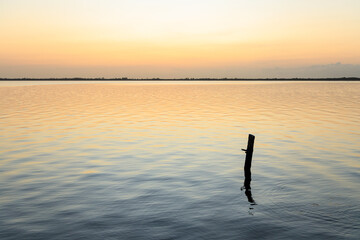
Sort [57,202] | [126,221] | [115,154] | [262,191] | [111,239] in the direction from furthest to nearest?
[115,154] < [262,191] < [57,202] < [126,221] < [111,239]

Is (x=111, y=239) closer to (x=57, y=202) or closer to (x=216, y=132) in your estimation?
(x=57, y=202)

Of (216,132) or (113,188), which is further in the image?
(216,132)

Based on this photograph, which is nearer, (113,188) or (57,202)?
(57,202)

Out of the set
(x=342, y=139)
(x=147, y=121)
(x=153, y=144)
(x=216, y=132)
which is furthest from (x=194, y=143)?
(x=147, y=121)

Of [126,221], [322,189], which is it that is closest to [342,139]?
[322,189]

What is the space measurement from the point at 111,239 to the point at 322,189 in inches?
399

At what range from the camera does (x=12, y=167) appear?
21.0 metres

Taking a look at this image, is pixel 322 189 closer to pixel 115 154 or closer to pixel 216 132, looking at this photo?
pixel 115 154

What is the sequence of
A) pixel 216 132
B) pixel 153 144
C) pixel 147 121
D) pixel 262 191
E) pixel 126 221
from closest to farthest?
pixel 126 221
pixel 262 191
pixel 153 144
pixel 216 132
pixel 147 121

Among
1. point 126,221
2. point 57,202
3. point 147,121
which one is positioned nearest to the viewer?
point 126,221

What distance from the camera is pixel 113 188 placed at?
17.1 m

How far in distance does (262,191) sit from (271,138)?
14902 millimetres

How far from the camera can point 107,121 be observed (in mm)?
43406

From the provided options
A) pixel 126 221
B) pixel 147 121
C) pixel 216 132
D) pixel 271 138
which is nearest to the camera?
pixel 126 221
